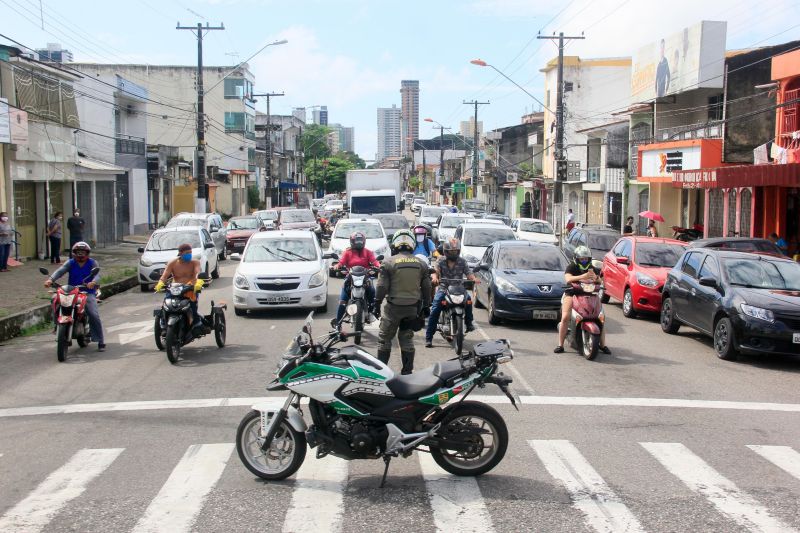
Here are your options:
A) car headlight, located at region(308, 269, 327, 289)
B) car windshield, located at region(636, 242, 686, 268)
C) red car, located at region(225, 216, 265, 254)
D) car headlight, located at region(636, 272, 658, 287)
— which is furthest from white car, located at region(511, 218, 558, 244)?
car headlight, located at region(308, 269, 327, 289)

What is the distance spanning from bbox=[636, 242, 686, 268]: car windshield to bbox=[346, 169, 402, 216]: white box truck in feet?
69.4

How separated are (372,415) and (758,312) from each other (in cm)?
763

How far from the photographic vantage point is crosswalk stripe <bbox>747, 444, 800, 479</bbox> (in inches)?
287

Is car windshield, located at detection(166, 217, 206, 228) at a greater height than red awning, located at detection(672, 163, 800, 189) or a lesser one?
lesser

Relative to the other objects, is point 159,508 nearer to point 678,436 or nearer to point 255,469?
point 255,469

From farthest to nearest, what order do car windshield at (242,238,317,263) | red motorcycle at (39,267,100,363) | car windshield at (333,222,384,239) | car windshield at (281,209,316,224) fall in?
1. car windshield at (281,209,316,224)
2. car windshield at (333,222,384,239)
3. car windshield at (242,238,317,263)
4. red motorcycle at (39,267,100,363)

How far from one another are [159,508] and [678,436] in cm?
480

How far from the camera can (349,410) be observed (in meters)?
6.69

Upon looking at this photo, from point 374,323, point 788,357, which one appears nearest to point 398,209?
point 374,323

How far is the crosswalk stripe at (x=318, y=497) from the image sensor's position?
5953 millimetres

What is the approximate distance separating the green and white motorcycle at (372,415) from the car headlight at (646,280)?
36.7 feet

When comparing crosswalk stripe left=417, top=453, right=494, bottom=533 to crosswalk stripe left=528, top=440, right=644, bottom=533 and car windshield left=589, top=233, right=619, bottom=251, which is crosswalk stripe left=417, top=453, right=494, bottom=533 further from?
car windshield left=589, top=233, right=619, bottom=251

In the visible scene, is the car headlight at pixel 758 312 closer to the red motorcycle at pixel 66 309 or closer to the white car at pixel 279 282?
the white car at pixel 279 282

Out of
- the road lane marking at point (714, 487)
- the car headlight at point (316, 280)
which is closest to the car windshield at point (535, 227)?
the car headlight at point (316, 280)
